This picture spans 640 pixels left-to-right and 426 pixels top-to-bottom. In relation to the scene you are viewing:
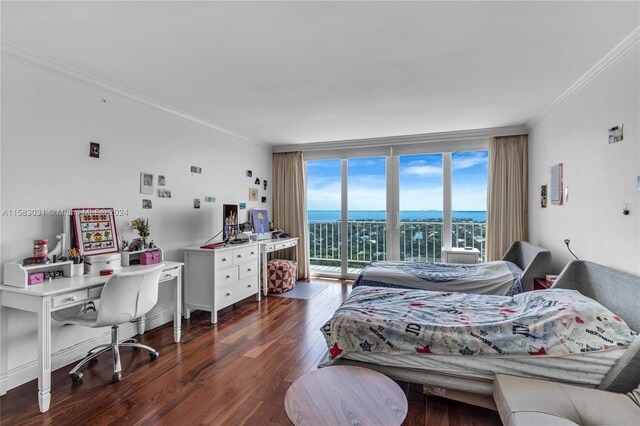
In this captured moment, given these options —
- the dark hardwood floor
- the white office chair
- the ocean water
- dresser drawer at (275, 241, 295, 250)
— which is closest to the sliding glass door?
the ocean water

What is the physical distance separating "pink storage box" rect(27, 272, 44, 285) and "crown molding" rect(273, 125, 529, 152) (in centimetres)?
401

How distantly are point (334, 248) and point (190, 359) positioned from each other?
3734mm

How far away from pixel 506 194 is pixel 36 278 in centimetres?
538

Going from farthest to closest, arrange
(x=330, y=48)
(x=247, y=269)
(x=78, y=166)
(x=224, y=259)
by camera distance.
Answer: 1. (x=247, y=269)
2. (x=224, y=259)
3. (x=78, y=166)
4. (x=330, y=48)

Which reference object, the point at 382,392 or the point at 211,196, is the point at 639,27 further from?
the point at 211,196

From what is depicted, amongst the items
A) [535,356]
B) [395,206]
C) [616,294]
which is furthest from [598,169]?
[395,206]

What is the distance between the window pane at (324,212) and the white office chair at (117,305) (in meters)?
3.58

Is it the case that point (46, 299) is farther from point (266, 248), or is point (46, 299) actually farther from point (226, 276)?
point (266, 248)

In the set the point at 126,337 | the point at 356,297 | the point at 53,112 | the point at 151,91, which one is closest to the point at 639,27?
the point at 356,297

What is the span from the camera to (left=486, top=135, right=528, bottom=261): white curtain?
4.33 metres

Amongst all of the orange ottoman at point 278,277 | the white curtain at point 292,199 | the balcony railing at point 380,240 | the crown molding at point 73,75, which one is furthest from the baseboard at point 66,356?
the balcony railing at point 380,240

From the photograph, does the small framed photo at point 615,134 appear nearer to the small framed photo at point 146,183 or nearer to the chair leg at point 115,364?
the chair leg at point 115,364

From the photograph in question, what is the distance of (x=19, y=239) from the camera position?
2271 millimetres

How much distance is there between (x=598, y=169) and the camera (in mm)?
2490
